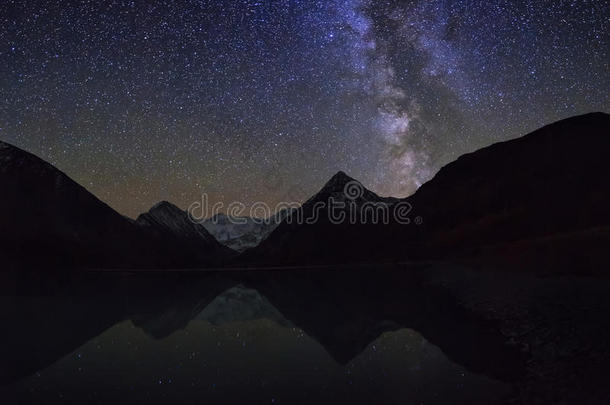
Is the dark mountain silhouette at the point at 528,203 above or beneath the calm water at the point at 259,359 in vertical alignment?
above

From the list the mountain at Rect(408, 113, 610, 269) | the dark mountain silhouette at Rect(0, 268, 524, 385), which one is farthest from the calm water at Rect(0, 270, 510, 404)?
the mountain at Rect(408, 113, 610, 269)

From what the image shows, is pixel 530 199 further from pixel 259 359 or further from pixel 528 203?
pixel 259 359

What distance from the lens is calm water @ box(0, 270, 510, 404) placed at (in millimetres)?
14086

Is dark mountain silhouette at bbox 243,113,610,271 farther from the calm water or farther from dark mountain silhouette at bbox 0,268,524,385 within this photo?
the calm water

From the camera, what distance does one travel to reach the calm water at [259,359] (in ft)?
46.2

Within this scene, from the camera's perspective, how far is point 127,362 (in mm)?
19109

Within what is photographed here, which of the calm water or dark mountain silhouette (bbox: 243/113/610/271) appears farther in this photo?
dark mountain silhouette (bbox: 243/113/610/271)

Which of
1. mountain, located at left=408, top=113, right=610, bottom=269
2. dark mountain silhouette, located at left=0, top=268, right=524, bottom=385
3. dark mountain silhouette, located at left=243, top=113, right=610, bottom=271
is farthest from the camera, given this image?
mountain, located at left=408, top=113, right=610, bottom=269

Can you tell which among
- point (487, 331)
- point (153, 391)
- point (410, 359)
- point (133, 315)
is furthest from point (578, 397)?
point (133, 315)

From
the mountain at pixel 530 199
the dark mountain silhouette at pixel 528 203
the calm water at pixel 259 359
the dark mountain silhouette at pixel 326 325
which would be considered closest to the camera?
the calm water at pixel 259 359

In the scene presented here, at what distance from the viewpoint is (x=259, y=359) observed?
19.6 metres

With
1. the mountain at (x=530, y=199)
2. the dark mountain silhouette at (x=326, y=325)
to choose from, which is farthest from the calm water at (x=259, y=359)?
the mountain at (x=530, y=199)

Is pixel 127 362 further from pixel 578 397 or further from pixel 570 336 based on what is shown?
pixel 570 336

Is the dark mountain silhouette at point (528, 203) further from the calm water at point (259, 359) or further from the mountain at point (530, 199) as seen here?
the calm water at point (259, 359)
